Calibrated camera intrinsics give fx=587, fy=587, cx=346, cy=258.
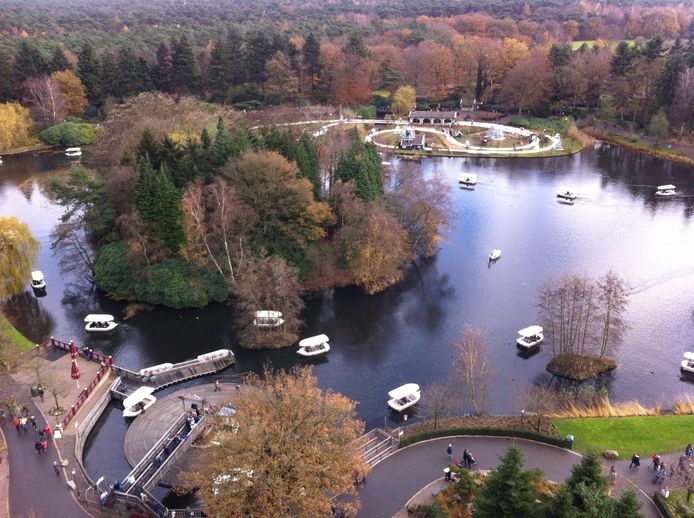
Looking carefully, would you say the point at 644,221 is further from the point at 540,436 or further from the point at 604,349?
the point at 540,436

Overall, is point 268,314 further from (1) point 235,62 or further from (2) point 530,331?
(1) point 235,62

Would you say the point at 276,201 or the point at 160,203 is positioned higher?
the point at 160,203

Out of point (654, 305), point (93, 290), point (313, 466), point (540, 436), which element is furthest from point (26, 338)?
point (654, 305)

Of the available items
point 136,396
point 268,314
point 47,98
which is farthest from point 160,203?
point 47,98

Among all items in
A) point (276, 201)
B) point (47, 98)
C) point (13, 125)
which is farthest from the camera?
point (47, 98)

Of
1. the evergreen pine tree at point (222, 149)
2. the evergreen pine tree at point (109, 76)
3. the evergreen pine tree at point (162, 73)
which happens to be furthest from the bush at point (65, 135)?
the evergreen pine tree at point (222, 149)

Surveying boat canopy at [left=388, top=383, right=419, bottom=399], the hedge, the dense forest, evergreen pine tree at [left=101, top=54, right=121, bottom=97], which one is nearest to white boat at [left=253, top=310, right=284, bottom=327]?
the dense forest

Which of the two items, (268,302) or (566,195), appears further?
(566,195)
